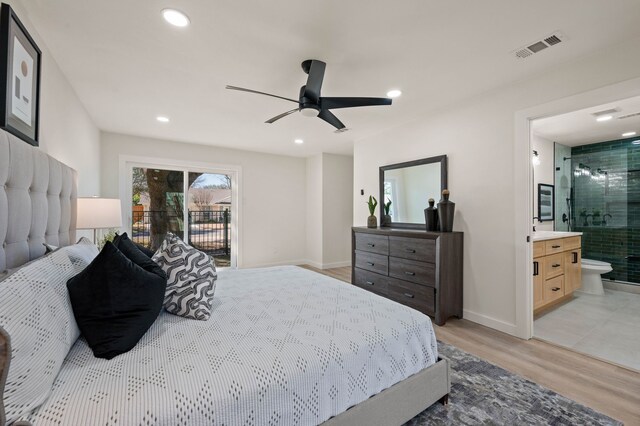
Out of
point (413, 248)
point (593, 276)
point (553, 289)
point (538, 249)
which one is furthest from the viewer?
point (593, 276)

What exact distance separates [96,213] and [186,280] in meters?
1.60

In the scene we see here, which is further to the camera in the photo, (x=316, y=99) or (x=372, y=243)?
(x=372, y=243)

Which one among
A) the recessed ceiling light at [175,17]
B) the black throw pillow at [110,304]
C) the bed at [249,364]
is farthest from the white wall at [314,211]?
the black throw pillow at [110,304]

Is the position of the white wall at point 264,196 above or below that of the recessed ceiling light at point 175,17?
below

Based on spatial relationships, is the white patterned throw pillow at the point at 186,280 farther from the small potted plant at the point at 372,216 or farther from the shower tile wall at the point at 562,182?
the shower tile wall at the point at 562,182

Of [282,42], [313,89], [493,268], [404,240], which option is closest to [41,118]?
[282,42]

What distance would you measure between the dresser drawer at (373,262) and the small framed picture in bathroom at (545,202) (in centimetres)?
261

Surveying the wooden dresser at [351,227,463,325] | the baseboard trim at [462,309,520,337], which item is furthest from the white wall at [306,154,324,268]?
the baseboard trim at [462,309,520,337]

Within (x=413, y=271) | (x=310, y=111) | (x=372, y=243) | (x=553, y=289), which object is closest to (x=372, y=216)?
(x=372, y=243)

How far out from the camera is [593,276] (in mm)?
3836

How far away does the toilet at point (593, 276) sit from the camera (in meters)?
3.73

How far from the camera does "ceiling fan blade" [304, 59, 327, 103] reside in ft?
7.04

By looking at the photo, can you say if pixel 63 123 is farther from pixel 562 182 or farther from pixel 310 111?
pixel 562 182

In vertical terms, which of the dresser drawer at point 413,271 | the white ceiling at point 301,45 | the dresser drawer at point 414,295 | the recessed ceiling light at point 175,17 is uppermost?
the white ceiling at point 301,45
